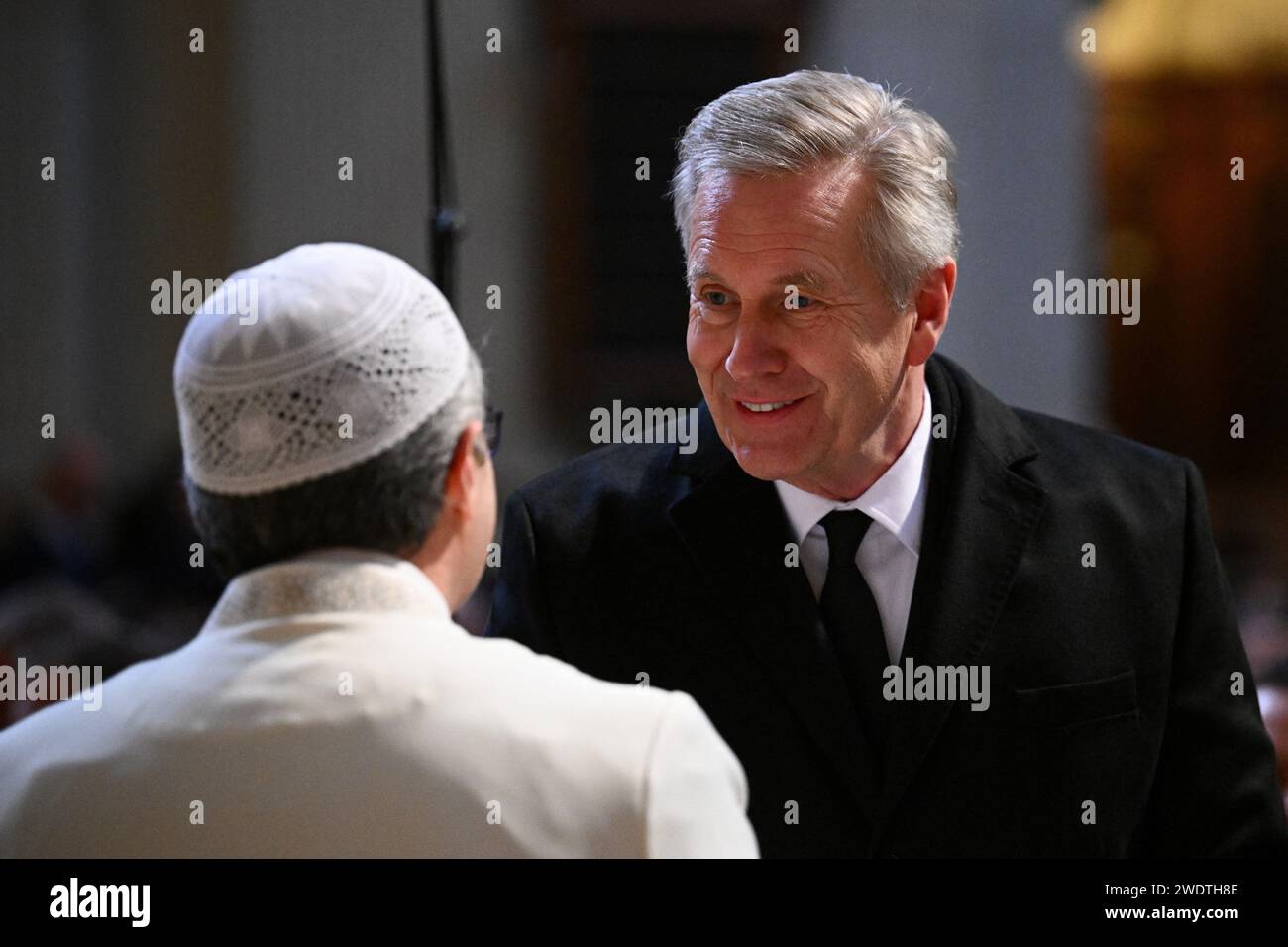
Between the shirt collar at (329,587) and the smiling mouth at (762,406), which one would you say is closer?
the shirt collar at (329,587)

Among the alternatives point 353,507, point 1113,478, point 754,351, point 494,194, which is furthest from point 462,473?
point 494,194

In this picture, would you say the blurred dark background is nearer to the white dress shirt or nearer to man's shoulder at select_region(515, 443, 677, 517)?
man's shoulder at select_region(515, 443, 677, 517)

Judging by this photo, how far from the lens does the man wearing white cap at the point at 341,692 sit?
1.31m

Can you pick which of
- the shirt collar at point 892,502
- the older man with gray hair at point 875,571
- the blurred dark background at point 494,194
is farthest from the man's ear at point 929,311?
the blurred dark background at point 494,194

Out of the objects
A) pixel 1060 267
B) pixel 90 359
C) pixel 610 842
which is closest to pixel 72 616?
pixel 610 842

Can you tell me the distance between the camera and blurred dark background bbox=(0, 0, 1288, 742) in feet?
19.1

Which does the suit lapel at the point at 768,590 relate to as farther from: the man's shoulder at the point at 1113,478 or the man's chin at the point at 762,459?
the man's shoulder at the point at 1113,478

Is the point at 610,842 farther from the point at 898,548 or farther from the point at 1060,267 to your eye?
the point at 1060,267

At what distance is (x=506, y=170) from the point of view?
22.0 ft

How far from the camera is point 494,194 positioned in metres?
6.72

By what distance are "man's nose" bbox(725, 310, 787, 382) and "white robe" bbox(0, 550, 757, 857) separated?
23.7 inches

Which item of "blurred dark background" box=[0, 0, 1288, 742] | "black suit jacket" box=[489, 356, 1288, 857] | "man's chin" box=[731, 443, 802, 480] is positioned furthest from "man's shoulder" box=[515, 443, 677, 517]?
"blurred dark background" box=[0, 0, 1288, 742]

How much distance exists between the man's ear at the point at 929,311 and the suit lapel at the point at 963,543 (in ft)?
0.21
